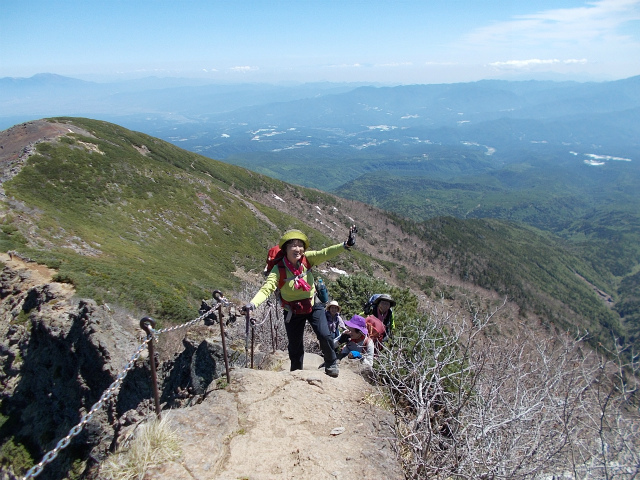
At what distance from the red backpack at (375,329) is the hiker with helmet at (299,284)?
4.67 feet

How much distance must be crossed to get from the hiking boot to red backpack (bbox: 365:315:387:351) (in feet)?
4.54

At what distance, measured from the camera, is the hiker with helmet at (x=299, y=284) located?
575 centimetres

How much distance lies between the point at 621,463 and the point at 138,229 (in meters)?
26.6

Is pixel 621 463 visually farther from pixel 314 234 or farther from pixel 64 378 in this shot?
pixel 314 234

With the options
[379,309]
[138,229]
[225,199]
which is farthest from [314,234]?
[379,309]

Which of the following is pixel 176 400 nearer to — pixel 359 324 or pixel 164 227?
pixel 359 324

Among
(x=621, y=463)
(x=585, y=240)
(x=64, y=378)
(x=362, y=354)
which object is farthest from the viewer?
(x=585, y=240)

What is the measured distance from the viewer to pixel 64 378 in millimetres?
10070

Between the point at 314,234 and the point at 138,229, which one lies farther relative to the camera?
the point at 314,234

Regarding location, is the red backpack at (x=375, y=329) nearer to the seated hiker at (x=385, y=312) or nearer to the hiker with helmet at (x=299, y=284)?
the seated hiker at (x=385, y=312)

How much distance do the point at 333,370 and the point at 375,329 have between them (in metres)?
1.62

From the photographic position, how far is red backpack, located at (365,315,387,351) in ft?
24.2

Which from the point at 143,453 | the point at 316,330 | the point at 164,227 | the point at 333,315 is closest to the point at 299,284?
the point at 316,330

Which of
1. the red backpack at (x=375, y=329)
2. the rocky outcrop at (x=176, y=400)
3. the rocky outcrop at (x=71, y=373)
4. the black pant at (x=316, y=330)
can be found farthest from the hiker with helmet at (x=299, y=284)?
the rocky outcrop at (x=71, y=373)
